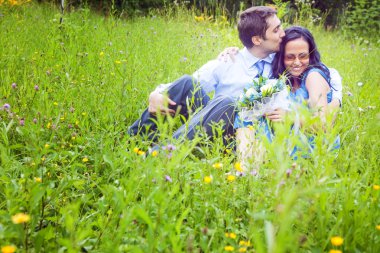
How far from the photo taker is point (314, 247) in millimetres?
1163

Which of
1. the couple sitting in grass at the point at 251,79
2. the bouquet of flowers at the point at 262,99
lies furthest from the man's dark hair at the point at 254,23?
the bouquet of flowers at the point at 262,99

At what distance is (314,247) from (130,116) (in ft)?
5.84

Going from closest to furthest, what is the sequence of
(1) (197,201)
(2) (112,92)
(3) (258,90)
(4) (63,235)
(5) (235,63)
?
(4) (63,235) → (1) (197,201) → (3) (258,90) → (2) (112,92) → (5) (235,63)

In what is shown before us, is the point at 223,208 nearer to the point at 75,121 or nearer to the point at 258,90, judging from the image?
the point at 258,90

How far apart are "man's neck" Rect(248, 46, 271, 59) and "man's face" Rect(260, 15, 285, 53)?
1.2 inches

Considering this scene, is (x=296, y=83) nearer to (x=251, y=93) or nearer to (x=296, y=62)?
(x=296, y=62)

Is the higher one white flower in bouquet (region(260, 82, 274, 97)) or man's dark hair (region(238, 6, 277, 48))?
man's dark hair (region(238, 6, 277, 48))

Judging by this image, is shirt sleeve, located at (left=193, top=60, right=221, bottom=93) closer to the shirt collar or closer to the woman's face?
the shirt collar

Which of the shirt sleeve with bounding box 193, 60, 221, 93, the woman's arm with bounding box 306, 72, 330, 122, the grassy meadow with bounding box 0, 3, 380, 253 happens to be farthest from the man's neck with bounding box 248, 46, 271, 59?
the grassy meadow with bounding box 0, 3, 380, 253

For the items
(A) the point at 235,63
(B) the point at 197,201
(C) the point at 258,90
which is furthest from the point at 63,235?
(A) the point at 235,63

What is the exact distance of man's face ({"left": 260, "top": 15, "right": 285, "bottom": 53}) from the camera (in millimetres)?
2691

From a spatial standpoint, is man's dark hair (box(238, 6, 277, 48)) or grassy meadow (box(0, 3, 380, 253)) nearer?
grassy meadow (box(0, 3, 380, 253))

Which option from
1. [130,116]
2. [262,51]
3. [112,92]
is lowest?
[130,116]

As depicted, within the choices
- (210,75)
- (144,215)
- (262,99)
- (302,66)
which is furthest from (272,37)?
(144,215)
